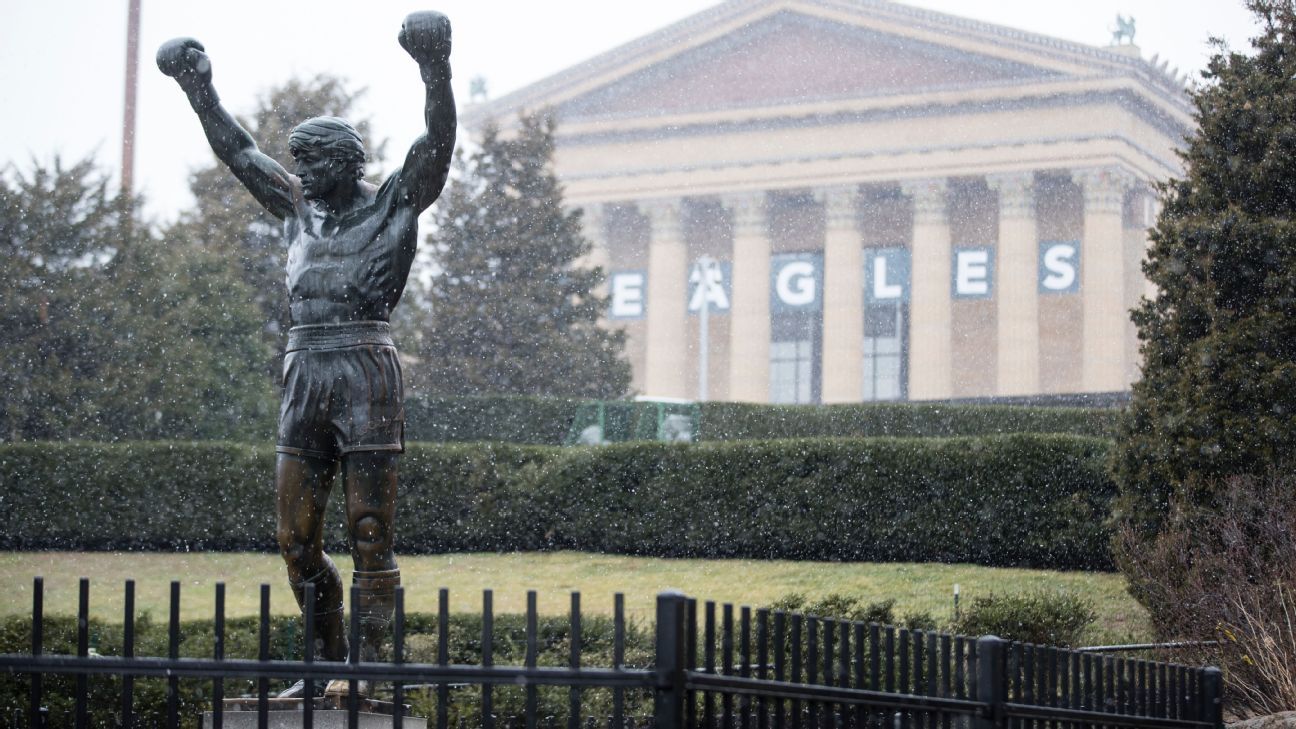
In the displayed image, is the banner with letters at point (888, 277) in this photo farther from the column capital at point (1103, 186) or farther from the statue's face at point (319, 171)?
the statue's face at point (319, 171)

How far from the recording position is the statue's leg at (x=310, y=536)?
558cm

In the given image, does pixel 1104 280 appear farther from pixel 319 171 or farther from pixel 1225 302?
pixel 319 171

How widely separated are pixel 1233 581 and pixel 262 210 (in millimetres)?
19268

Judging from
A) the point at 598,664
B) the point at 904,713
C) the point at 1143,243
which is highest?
the point at 1143,243

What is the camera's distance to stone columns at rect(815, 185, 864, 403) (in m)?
44.8

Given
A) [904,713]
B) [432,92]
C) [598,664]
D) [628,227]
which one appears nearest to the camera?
[904,713]

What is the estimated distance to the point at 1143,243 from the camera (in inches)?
1826

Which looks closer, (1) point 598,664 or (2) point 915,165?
(1) point 598,664

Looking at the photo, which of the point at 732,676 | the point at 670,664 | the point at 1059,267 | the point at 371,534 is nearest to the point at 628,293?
the point at 1059,267

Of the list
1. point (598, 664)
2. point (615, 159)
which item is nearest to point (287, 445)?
→ point (598, 664)

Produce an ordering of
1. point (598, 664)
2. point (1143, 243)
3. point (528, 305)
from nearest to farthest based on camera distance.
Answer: point (598, 664), point (528, 305), point (1143, 243)

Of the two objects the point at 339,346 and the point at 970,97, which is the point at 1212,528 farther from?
the point at 970,97

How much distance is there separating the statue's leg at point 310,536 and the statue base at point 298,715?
1.44 ft

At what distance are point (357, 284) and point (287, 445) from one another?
61cm
